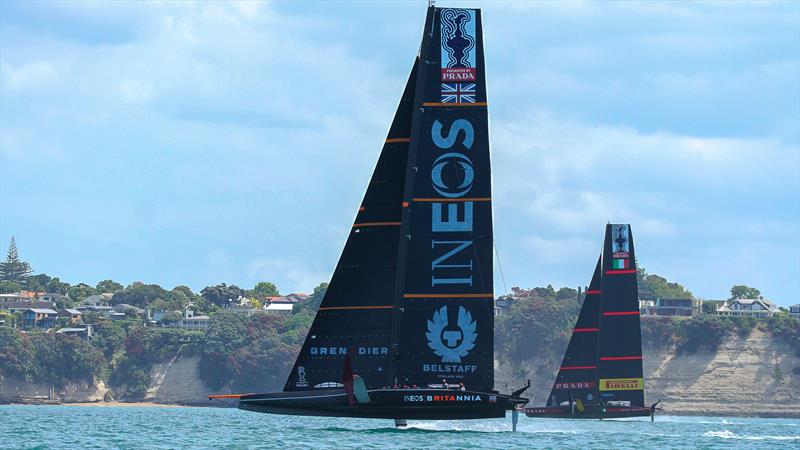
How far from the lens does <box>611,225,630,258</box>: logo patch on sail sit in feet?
270

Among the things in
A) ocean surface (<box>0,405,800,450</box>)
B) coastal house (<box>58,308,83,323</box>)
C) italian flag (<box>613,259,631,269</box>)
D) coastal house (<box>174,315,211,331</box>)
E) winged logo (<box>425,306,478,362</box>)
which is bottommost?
ocean surface (<box>0,405,800,450</box>)

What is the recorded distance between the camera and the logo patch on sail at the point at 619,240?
82.3 metres

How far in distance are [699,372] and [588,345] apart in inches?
3053

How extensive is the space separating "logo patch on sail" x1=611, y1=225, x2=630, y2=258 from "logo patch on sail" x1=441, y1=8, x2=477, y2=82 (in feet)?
121

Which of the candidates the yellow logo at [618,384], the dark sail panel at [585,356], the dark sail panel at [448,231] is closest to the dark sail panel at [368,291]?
the dark sail panel at [448,231]

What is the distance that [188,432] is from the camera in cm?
5888

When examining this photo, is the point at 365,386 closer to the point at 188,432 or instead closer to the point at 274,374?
the point at 188,432

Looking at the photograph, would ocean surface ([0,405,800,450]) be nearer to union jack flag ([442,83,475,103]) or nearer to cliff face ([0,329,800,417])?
union jack flag ([442,83,475,103])

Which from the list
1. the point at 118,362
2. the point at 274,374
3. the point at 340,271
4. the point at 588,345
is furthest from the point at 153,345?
the point at 340,271

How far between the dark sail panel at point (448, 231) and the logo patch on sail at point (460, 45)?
3 cm

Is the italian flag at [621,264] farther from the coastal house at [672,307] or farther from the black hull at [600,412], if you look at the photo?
the coastal house at [672,307]

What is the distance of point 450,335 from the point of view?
153 ft

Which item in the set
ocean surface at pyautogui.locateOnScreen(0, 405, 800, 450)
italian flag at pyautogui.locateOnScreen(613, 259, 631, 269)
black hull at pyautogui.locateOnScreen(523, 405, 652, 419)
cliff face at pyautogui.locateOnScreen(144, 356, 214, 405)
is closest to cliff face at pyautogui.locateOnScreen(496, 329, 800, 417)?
cliff face at pyautogui.locateOnScreen(144, 356, 214, 405)

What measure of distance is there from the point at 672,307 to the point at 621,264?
115243 mm
